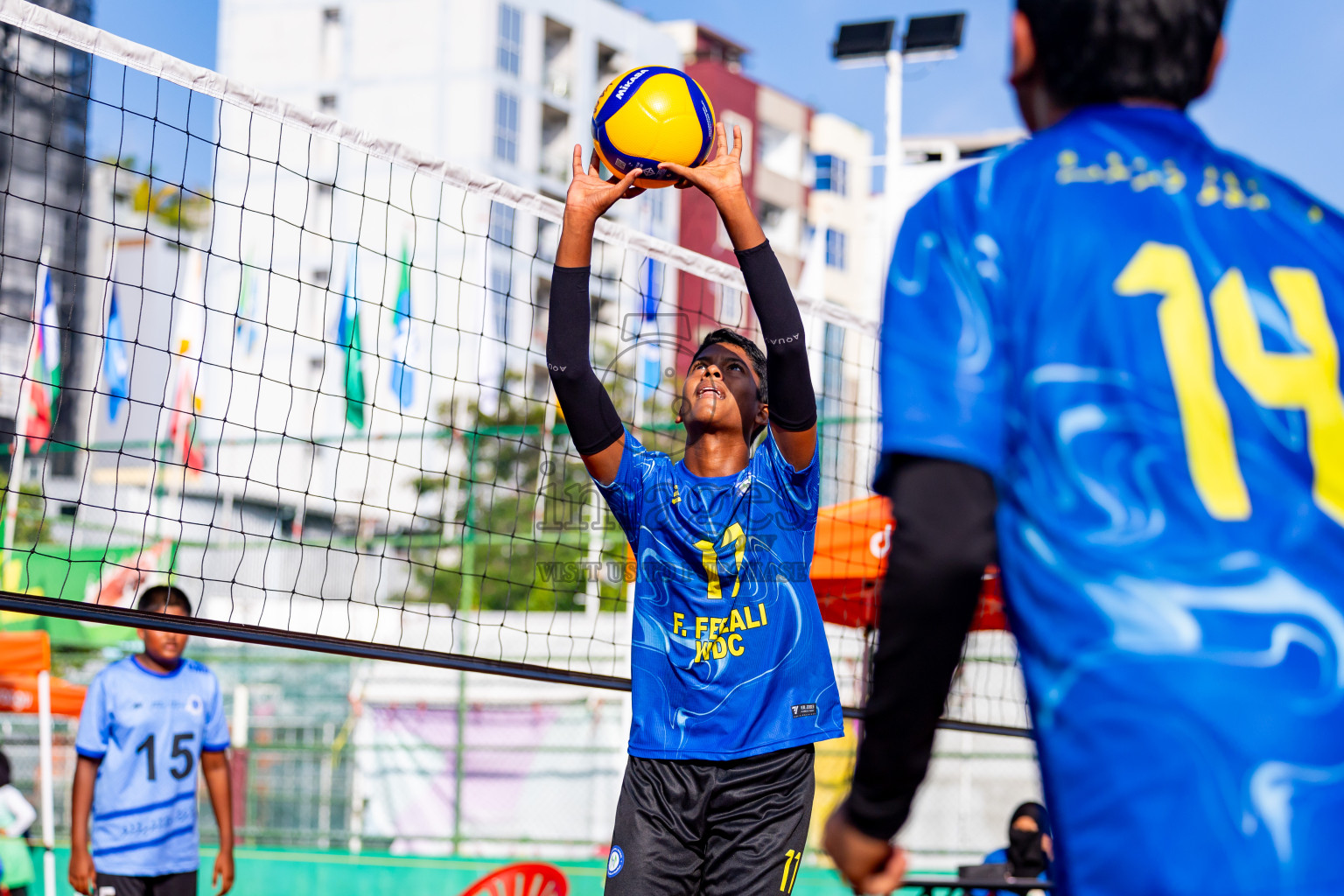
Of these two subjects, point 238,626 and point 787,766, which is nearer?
point 787,766

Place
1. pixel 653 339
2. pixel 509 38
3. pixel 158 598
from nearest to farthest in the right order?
1. pixel 158 598
2. pixel 653 339
3. pixel 509 38

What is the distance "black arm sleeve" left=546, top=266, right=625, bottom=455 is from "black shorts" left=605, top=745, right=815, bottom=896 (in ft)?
2.98

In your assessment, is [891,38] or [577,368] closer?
[577,368]

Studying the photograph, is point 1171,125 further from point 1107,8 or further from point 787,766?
point 787,766

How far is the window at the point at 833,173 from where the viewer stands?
159ft

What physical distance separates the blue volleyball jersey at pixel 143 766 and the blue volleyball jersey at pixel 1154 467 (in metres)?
6.10

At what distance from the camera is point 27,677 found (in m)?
12.1

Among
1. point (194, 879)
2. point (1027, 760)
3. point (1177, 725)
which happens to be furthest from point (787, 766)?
point (1027, 760)

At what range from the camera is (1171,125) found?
165cm

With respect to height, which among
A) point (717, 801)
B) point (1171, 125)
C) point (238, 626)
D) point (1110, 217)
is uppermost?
point (1171, 125)

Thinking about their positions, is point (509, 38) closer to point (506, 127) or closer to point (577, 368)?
point (506, 127)

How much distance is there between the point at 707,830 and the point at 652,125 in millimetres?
2004

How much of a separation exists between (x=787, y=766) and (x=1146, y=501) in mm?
2344

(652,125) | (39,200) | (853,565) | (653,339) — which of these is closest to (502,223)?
(39,200)
